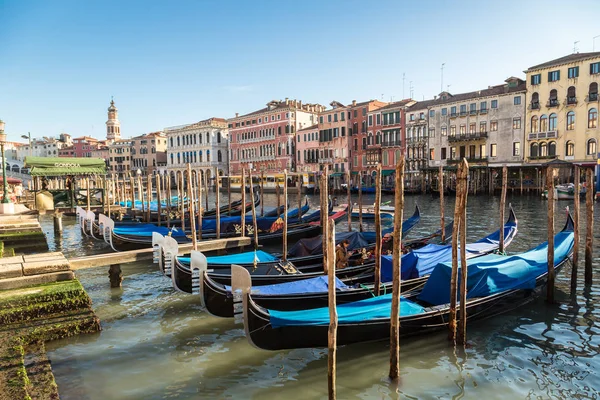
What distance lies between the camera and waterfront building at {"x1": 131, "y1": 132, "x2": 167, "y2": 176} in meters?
55.7

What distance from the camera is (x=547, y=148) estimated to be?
27.0m

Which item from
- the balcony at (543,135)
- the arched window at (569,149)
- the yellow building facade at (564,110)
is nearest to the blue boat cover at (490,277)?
the yellow building facade at (564,110)

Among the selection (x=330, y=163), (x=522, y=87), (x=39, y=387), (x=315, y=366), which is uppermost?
(x=522, y=87)

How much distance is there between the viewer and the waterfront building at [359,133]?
117 feet

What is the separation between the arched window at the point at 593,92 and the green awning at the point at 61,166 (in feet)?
86.5

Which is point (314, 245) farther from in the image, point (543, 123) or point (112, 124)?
point (112, 124)

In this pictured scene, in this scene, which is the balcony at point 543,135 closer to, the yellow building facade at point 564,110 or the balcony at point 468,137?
the yellow building facade at point 564,110

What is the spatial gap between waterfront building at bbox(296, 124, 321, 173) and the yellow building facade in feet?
56.6

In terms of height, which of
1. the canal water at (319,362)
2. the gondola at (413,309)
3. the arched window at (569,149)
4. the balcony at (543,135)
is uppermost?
the balcony at (543,135)

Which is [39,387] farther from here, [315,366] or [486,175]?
[486,175]

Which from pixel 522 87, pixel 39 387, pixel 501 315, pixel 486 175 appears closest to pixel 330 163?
pixel 486 175

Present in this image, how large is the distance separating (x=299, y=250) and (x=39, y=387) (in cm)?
547

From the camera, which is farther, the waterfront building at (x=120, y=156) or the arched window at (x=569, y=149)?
the waterfront building at (x=120, y=156)

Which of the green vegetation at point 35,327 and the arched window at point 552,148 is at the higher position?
the arched window at point 552,148
